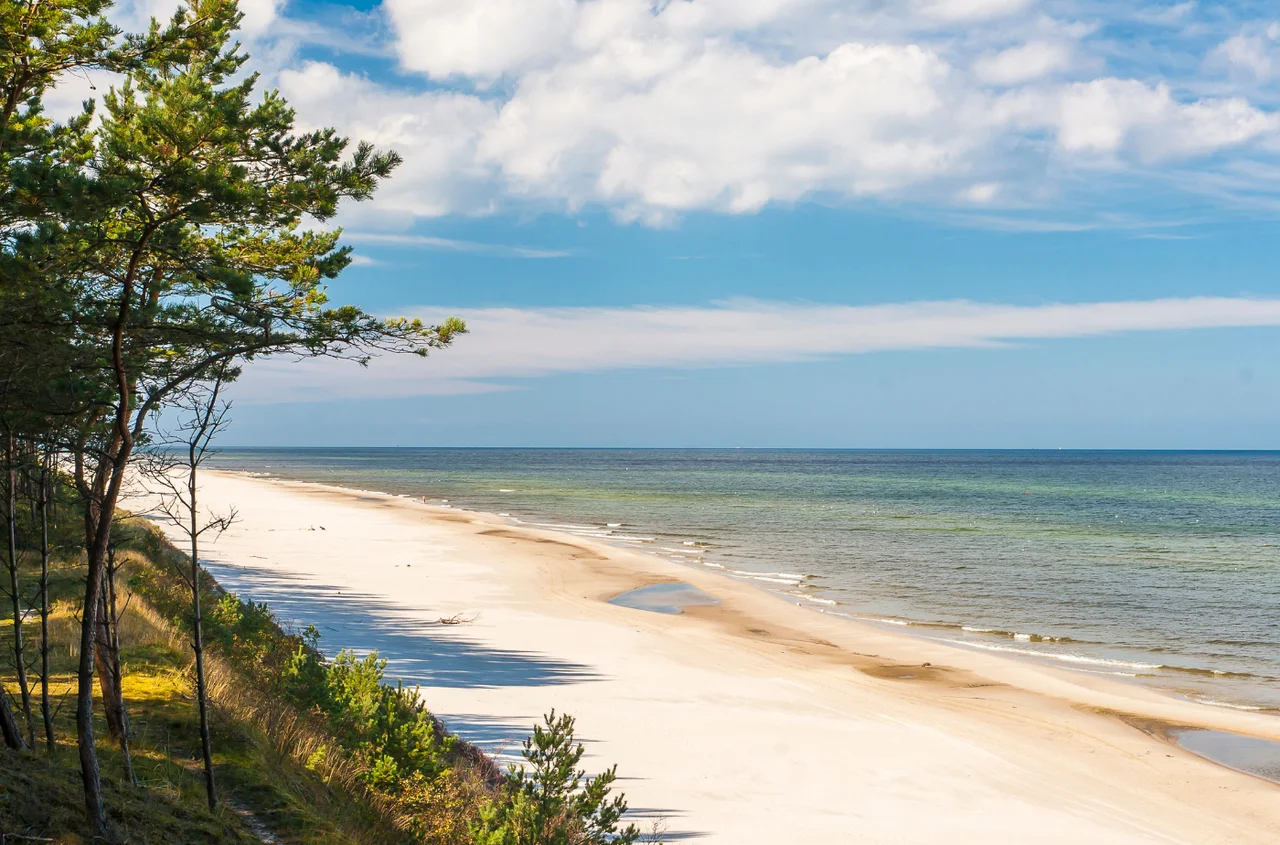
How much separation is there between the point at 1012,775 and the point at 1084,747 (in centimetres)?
286

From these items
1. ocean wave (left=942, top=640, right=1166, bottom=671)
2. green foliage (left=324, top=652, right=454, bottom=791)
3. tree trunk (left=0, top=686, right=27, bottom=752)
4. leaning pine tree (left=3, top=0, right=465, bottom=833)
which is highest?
leaning pine tree (left=3, top=0, right=465, bottom=833)

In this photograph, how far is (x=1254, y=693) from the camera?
62.2ft

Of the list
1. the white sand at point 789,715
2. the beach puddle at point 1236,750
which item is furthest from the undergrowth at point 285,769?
the beach puddle at point 1236,750

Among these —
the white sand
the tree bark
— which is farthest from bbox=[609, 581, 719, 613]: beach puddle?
the tree bark

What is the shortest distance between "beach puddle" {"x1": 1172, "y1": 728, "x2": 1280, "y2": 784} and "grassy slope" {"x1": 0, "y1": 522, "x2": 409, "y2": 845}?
13214 millimetres

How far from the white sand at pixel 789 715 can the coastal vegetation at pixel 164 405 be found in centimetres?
242

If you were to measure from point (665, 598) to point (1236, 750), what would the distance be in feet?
52.6

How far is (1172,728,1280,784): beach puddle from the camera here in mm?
14273

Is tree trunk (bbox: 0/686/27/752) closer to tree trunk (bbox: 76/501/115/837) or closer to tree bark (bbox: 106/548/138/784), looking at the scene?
tree bark (bbox: 106/548/138/784)

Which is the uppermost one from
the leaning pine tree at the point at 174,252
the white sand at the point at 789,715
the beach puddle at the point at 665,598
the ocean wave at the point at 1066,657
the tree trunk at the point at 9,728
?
the leaning pine tree at the point at 174,252

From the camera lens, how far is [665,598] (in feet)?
93.2

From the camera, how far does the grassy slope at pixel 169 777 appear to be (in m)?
6.13

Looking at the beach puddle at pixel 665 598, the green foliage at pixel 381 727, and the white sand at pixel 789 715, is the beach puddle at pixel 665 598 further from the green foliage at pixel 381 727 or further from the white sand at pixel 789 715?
the green foliage at pixel 381 727

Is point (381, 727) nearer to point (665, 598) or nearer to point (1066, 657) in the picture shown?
point (1066, 657)
